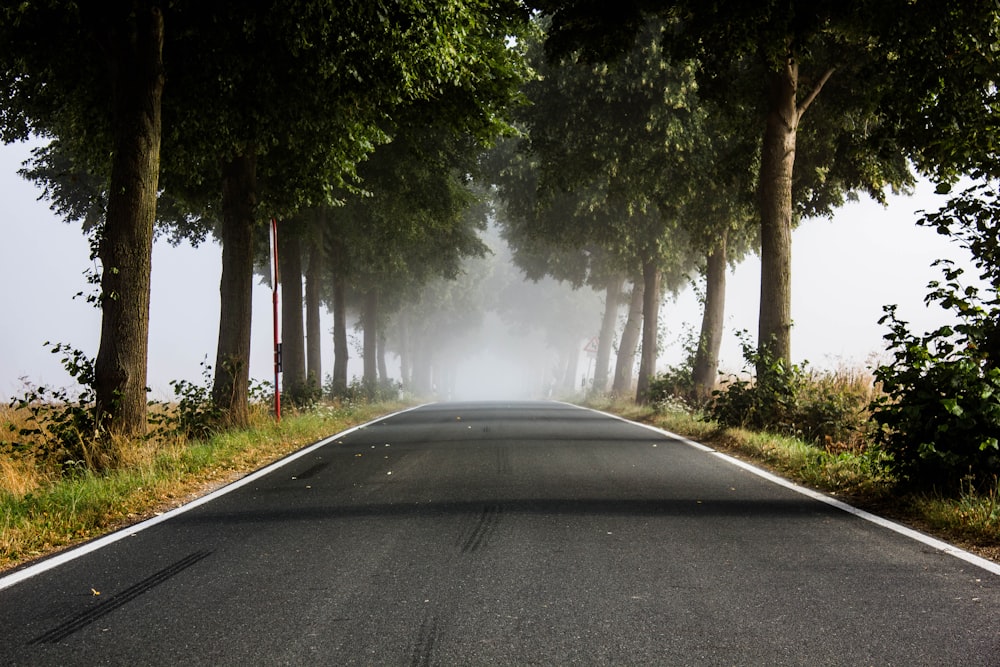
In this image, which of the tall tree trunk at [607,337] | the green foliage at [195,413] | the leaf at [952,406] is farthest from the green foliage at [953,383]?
the tall tree trunk at [607,337]

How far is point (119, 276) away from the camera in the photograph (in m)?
9.10

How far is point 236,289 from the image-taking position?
537 inches

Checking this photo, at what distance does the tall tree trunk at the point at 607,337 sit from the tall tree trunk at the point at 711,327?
13.9 m

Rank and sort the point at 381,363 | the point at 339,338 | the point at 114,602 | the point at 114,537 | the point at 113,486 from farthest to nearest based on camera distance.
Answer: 1. the point at 381,363
2. the point at 339,338
3. the point at 113,486
4. the point at 114,537
5. the point at 114,602

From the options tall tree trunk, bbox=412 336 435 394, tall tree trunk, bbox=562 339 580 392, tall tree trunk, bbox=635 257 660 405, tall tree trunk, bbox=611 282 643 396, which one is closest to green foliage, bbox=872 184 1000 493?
tall tree trunk, bbox=635 257 660 405

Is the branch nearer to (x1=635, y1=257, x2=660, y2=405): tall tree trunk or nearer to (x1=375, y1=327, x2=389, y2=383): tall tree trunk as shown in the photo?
(x1=635, y1=257, x2=660, y2=405): tall tree trunk

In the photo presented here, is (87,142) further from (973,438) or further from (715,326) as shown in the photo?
(715,326)

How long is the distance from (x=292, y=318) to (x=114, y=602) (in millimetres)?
16649

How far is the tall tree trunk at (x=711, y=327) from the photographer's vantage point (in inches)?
772

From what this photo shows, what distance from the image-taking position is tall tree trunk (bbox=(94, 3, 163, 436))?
29.8ft

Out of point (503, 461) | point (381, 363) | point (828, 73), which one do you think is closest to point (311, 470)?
point (503, 461)

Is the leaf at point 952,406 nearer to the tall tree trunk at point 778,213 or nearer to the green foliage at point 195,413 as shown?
the tall tree trunk at point 778,213

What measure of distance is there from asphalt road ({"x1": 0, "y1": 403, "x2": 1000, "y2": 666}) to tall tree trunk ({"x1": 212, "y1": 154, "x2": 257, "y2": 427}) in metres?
5.51

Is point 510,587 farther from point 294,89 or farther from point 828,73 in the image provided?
point 828,73
